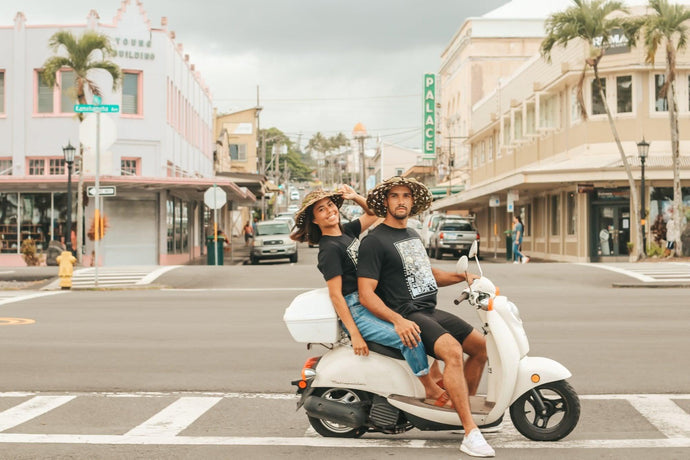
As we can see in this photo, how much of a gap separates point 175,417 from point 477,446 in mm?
2794

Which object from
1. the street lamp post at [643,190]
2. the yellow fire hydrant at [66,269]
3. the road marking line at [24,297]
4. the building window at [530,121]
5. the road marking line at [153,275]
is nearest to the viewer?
the road marking line at [24,297]

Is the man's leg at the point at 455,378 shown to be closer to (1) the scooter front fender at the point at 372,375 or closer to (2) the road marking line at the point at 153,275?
(1) the scooter front fender at the point at 372,375

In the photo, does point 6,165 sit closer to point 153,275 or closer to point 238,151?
point 153,275

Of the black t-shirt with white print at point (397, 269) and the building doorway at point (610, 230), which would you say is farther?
the building doorway at point (610, 230)

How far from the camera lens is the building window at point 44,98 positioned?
3690 cm

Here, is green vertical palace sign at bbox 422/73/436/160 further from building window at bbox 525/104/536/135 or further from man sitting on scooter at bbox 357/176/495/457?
man sitting on scooter at bbox 357/176/495/457

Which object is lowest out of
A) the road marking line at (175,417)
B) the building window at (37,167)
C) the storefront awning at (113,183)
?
the road marking line at (175,417)

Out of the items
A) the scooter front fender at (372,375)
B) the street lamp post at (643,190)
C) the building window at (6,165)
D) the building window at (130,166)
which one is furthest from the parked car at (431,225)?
the scooter front fender at (372,375)

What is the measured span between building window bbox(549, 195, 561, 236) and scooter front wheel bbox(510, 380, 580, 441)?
117 ft

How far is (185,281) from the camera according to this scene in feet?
79.7

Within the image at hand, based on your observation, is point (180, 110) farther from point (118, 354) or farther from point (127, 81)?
point (118, 354)

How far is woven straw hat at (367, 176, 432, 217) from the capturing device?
643cm

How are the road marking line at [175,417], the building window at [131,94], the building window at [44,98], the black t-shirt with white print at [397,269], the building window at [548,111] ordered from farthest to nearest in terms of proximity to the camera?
the building window at [548,111] → the building window at [131,94] → the building window at [44,98] → the road marking line at [175,417] → the black t-shirt with white print at [397,269]

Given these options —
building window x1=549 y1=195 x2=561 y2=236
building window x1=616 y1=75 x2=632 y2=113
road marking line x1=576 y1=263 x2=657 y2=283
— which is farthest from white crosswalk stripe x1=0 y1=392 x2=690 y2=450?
building window x1=549 y1=195 x2=561 y2=236
